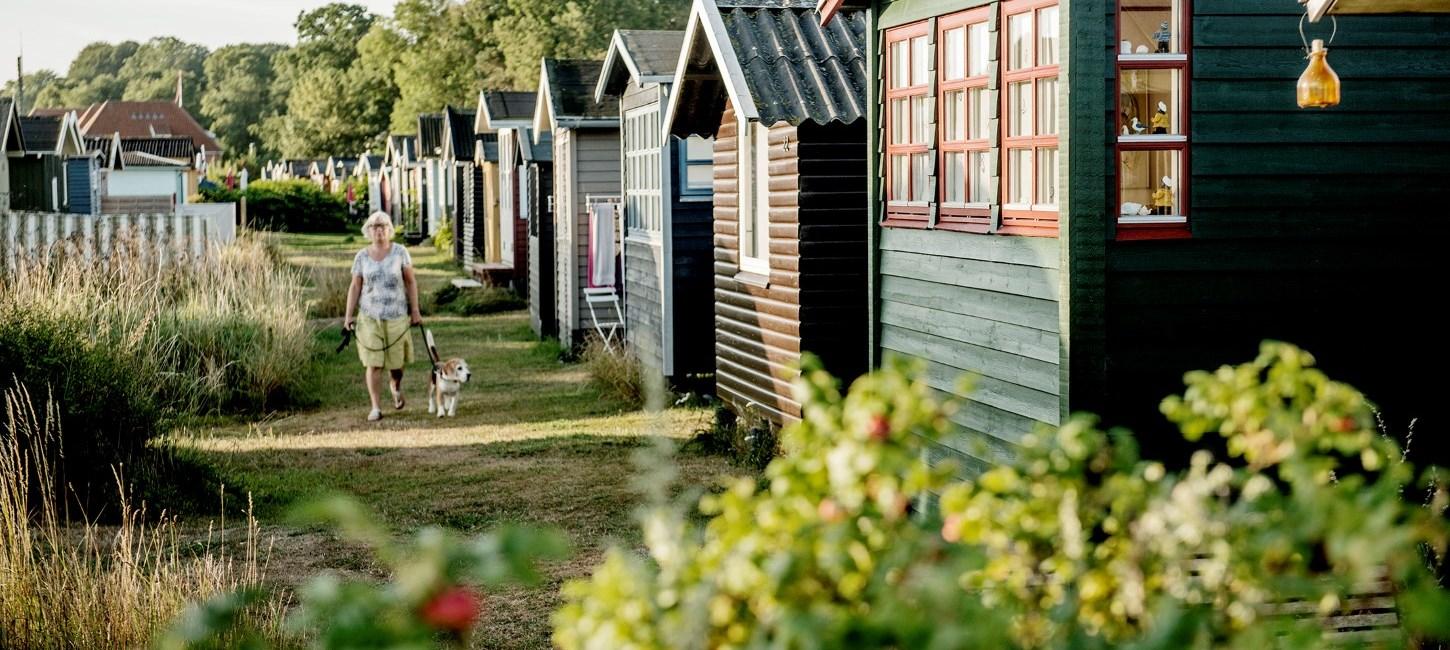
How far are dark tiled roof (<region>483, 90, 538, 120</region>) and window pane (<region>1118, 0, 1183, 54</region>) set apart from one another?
841 inches

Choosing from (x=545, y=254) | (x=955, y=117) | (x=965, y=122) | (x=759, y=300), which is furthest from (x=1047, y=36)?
(x=545, y=254)

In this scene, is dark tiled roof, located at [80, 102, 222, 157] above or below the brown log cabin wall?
above

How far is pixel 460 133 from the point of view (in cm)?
3769

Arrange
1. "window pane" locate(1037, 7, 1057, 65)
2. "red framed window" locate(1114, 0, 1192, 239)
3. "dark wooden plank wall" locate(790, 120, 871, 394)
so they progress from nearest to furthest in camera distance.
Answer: "red framed window" locate(1114, 0, 1192, 239) < "window pane" locate(1037, 7, 1057, 65) < "dark wooden plank wall" locate(790, 120, 871, 394)

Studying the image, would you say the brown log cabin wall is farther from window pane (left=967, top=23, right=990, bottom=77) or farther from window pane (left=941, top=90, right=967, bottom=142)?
window pane (left=967, top=23, right=990, bottom=77)

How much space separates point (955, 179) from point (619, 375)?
24.5 feet

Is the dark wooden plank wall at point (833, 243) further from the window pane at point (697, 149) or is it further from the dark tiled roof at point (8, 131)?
the dark tiled roof at point (8, 131)

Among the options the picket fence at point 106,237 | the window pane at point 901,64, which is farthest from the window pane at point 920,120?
the picket fence at point 106,237

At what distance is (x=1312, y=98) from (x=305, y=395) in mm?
11136

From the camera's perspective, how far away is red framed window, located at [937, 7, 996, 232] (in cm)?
854

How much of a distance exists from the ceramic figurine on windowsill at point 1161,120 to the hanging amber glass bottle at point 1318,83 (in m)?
0.90

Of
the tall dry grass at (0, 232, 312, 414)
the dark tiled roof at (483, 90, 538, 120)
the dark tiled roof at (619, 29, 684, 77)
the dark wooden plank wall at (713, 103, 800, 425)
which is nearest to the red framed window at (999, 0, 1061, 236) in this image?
the dark wooden plank wall at (713, 103, 800, 425)

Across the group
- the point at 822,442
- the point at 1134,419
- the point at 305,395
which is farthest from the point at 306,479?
the point at 822,442

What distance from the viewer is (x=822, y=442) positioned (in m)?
2.96
